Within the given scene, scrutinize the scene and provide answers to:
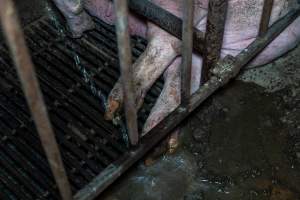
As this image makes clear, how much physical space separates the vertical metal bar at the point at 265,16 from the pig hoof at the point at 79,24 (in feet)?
2.82

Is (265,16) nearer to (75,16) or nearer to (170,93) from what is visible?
(170,93)

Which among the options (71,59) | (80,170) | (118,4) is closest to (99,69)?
(71,59)

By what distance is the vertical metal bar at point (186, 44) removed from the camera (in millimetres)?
1525

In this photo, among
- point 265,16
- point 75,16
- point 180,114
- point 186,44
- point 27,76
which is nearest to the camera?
point 27,76

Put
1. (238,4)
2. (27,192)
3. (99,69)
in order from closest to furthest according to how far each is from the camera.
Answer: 1. (27,192)
2. (238,4)
3. (99,69)

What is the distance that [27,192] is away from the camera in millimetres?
1866

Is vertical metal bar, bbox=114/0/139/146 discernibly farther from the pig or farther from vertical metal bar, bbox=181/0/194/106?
the pig

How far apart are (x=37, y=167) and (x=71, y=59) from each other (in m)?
0.61

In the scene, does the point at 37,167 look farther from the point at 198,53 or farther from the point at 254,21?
the point at 254,21

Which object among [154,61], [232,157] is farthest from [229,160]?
[154,61]

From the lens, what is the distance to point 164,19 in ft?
6.55

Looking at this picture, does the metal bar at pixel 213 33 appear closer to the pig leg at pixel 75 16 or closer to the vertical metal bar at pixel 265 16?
the vertical metal bar at pixel 265 16

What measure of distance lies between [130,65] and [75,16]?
41.6 inches

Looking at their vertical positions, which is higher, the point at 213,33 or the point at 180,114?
the point at 213,33
